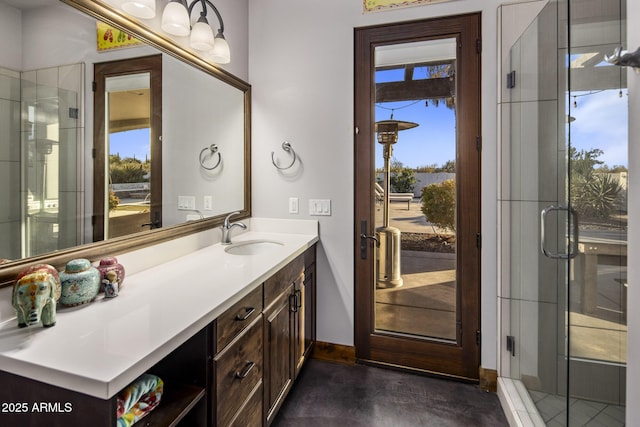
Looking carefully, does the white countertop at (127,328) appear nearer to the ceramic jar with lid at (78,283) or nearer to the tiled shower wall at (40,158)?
the ceramic jar with lid at (78,283)

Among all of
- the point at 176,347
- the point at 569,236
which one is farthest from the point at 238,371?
A: the point at 569,236

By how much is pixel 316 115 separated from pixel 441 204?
1030mm

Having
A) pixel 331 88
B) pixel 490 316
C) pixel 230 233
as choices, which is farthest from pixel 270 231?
pixel 490 316

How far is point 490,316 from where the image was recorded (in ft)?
6.70

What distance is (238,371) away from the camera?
4.06ft

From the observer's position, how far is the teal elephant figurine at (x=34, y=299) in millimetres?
899

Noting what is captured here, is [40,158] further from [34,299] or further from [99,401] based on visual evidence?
[99,401]

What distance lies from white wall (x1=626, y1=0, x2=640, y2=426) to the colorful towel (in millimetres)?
1342

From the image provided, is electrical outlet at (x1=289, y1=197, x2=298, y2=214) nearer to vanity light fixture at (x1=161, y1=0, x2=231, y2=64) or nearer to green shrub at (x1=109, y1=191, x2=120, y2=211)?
vanity light fixture at (x1=161, y1=0, x2=231, y2=64)

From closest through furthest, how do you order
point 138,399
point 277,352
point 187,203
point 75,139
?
point 138,399
point 75,139
point 277,352
point 187,203

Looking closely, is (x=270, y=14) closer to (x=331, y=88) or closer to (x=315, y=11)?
(x=315, y=11)

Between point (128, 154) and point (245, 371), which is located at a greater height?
point (128, 154)

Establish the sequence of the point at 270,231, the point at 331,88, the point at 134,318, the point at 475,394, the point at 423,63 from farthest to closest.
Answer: the point at 270,231
the point at 331,88
the point at 423,63
the point at 475,394
the point at 134,318

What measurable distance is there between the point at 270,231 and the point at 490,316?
155cm
